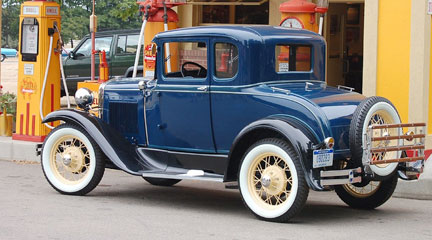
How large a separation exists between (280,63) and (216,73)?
2.17 feet

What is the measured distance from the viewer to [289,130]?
737 centimetres

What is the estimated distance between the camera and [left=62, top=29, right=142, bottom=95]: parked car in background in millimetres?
17984

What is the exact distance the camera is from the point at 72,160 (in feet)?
29.2

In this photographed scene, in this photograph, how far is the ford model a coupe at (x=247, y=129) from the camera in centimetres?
748

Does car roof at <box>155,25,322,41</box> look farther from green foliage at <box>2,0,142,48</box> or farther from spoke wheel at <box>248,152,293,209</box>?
green foliage at <box>2,0,142,48</box>

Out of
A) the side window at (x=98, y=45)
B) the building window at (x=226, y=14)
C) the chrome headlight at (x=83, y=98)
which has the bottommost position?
the chrome headlight at (x=83, y=98)

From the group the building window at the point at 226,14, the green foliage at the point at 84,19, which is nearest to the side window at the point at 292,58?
the building window at the point at 226,14

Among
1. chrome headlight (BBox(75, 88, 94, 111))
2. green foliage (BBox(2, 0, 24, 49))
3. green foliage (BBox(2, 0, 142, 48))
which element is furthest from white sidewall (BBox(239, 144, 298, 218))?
green foliage (BBox(2, 0, 24, 49))

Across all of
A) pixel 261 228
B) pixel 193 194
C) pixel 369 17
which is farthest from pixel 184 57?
pixel 261 228

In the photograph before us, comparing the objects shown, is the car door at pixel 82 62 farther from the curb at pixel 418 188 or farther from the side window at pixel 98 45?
the curb at pixel 418 188

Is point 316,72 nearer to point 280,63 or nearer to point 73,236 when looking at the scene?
point 280,63

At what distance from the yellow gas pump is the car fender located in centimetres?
477

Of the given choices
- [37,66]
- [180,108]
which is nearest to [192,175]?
[180,108]

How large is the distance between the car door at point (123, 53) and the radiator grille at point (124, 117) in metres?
8.86
